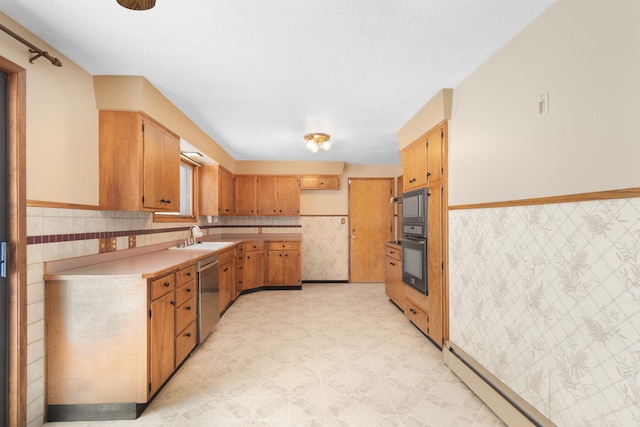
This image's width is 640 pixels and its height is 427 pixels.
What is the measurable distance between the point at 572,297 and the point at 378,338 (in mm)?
2039

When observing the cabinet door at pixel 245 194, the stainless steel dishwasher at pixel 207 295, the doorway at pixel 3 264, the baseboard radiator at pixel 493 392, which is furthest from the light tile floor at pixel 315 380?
the cabinet door at pixel 245 194

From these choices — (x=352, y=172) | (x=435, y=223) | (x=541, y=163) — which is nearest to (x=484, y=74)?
(x=541, y=163)

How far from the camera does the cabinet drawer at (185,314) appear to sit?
242 centimetres

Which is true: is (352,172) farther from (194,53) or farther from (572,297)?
(572,297)

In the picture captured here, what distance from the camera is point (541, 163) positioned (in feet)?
5.49

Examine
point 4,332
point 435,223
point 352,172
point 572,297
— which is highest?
point 352,172

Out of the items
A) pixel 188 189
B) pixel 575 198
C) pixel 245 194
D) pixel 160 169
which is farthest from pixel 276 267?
pixel 575 198

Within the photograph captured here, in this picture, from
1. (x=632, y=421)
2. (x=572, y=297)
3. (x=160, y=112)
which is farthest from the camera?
(x=160, y=112)

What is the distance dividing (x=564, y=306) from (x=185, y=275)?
251 centimetres

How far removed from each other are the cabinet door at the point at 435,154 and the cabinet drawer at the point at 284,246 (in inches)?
111

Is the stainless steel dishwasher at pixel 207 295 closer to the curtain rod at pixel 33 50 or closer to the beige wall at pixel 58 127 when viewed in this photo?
the beige wall at pixel 58 127

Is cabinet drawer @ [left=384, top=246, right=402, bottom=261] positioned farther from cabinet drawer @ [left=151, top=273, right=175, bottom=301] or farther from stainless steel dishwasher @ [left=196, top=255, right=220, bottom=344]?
cabinet drawer @ [left=151, top=273, right=175, bottom=301]

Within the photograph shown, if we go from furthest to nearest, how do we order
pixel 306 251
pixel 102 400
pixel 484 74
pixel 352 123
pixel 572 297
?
pixel 306 251
pixel 352 123
pixel 484 74
pixel 102 400
pixel 572 297

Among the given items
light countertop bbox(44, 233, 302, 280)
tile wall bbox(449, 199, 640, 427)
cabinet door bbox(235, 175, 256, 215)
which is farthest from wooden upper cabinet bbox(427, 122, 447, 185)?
cabinet door bbox(235, 175, 256, 215)
